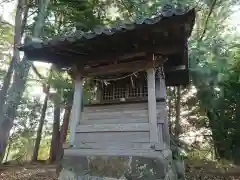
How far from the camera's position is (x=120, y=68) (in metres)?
4.62

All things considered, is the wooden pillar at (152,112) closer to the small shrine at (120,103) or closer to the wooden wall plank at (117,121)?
the small shrine at (120,103)

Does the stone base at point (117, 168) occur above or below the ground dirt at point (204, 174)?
above

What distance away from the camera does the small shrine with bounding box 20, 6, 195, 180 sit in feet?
12.4

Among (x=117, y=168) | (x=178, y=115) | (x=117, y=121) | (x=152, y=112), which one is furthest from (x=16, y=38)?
(x=178, y=115)

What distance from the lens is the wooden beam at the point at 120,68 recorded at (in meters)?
4.41

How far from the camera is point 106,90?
18.8 ft

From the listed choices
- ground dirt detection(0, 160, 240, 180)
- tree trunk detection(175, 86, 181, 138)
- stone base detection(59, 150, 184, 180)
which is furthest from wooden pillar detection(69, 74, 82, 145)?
tree trunk detection(175, 86, 181, 138)

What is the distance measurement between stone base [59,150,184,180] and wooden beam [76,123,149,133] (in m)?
0.47

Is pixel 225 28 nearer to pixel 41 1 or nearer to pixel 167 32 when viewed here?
pixel 41 1

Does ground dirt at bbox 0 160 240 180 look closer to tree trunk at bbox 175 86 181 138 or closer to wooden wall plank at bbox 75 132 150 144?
tree trunk at bbox 175 86 181 138

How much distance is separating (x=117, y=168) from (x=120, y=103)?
122 centimetres

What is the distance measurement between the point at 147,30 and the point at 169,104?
9.14 m

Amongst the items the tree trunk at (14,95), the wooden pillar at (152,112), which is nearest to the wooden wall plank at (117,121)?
the wooden pillar at (152,112)

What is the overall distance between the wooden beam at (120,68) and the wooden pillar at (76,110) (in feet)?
0.80
